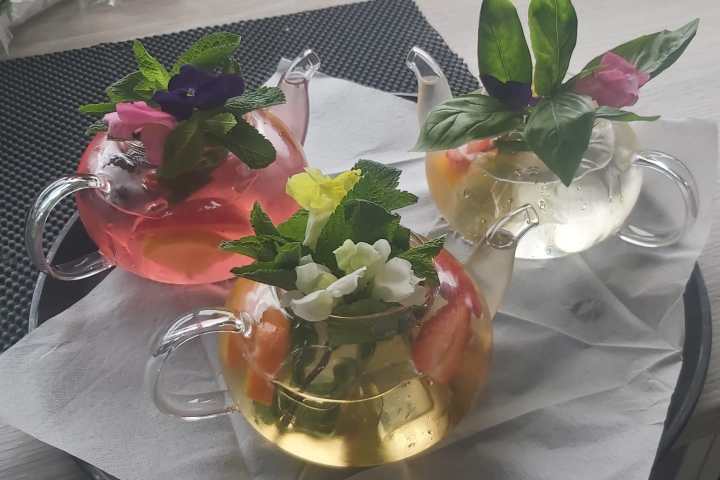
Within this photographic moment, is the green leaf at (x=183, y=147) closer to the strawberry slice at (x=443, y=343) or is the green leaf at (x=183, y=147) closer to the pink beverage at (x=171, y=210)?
the pink beverage at (x=171, y=210)

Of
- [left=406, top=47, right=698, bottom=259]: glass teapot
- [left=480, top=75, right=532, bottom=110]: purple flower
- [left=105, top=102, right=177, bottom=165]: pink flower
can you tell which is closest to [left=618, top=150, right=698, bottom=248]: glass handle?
[left=406, top=47, right=698, bottom=259]: glass teapot

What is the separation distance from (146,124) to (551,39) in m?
0.26

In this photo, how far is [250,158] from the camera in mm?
520

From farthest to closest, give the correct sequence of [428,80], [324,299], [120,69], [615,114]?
[120,69] → [428,80] → [615,114] → [324,299]

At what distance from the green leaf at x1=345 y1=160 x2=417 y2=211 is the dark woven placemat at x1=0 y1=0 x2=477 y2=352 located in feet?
1.06

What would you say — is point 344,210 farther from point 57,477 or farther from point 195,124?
point 57,477

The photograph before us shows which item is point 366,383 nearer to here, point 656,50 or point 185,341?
point 185,341

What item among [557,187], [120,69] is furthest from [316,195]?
[120,69]

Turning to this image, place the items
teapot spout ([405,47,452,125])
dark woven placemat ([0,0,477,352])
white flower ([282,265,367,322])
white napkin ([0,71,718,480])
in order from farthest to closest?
dark woven placemat ([0,0,477,352]) → teapot spout ([405,47,452,125]) → white napkin ([0,71,718,480]) → white flower ([282,265,367,322])

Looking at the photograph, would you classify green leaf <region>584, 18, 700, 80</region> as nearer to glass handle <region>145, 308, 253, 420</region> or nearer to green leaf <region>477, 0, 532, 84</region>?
green leaf <region>477, 0, 532, 84</region>

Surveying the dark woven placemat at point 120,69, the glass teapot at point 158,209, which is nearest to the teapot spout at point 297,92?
the glass teapot at point 158,209

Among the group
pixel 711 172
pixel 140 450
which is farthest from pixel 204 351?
pixel 711 172

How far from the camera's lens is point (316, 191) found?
41 centimetres

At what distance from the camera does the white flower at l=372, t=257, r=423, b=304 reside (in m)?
0.38
